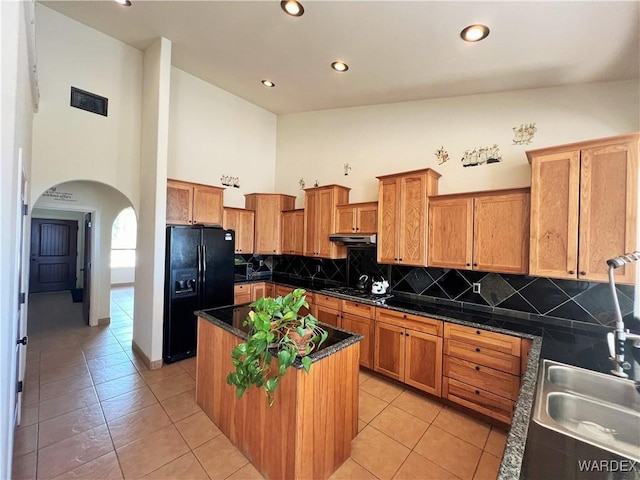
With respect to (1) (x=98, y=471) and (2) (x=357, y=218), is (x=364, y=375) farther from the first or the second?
(1) (x=98, y=471)

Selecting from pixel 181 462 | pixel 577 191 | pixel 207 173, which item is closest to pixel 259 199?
pixel 207 173

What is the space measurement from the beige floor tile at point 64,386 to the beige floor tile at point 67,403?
7 cm

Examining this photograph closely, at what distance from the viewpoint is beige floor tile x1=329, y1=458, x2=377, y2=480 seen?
179 centimetres

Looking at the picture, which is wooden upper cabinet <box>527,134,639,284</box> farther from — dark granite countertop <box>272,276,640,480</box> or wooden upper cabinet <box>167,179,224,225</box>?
wooden upper cabinet <box>167,179,224,225</box>

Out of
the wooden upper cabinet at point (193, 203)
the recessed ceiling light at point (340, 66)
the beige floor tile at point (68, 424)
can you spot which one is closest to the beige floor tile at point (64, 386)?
the beige floor tile at point (68, 424)

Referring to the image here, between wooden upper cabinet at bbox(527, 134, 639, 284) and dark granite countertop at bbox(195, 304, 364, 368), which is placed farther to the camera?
wooden upper cabinet at bbox(527, 134, 639, 284)

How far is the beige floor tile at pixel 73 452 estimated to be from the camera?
1817mm

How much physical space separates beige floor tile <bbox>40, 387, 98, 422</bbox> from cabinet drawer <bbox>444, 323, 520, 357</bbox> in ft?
11.3

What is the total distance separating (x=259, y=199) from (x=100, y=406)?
3230 millimetres

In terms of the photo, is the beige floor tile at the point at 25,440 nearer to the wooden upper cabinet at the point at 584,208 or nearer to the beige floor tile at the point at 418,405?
the beige floor tile at the point at 418,405

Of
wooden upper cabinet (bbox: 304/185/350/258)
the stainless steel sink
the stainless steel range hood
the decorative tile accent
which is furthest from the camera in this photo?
wooden upper cabinet (bbox: 304/185/350/258)

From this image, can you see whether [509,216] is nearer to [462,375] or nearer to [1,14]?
[462,375]

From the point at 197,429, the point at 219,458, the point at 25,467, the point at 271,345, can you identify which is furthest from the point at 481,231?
the point at 25,467

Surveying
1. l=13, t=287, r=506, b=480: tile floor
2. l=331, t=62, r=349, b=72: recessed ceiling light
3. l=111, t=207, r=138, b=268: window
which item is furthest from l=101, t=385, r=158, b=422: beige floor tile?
l=111, t=207, r=138, b=268: window
